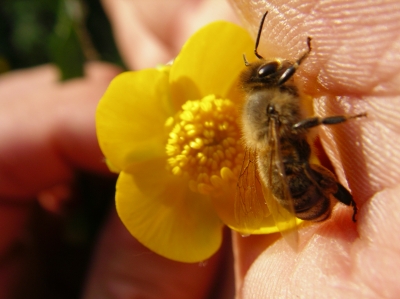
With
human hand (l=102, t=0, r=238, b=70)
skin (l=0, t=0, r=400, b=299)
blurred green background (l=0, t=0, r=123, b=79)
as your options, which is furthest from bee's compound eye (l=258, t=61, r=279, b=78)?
blurred green background (l=0, t=0, r=123, b=79)

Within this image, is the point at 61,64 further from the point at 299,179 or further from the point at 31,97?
the point at 299,179

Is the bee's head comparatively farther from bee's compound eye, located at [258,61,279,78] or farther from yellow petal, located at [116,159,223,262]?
yellow petal, located at [116,159,223,262]

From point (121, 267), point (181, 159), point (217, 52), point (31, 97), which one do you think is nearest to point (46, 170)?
point (31, 97)

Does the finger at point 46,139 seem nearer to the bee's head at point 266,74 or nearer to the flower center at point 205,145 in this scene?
the flower center at point 205,145

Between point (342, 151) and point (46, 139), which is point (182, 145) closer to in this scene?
point (342, 151)

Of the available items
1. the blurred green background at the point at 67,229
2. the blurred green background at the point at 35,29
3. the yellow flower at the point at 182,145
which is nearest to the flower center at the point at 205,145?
the yellow flower at the point at 182,145
